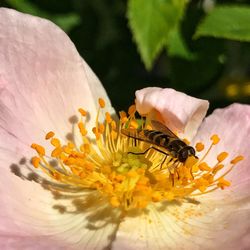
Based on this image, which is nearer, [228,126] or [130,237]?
[130,237]

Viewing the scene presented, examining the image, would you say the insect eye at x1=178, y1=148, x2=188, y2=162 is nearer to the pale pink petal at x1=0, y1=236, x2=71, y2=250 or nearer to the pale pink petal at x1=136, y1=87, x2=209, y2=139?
the pale pink petal at x1=136, y1=87, x2=209, y2=139

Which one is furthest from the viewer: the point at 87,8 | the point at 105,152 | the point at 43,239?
the point at 87,8

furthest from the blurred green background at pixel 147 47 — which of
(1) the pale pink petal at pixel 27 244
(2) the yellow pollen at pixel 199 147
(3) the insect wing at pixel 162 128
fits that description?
(1) the pale pink petal at pixel 27 244

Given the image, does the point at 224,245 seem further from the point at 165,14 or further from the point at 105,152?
the point at 165,14

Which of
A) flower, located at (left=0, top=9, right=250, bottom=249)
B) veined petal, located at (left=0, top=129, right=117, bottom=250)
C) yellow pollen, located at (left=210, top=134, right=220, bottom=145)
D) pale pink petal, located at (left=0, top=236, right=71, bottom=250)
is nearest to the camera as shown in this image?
pale pink petal, located at (left=0, top=236, right=71, bottom=250)

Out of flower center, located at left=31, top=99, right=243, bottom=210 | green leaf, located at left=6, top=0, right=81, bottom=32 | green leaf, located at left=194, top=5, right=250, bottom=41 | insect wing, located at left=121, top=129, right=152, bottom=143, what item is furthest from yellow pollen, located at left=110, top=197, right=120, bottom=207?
green leaf, located at left=6, top=0, right=81, bottom=32

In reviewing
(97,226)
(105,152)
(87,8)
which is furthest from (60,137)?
(87,8)
